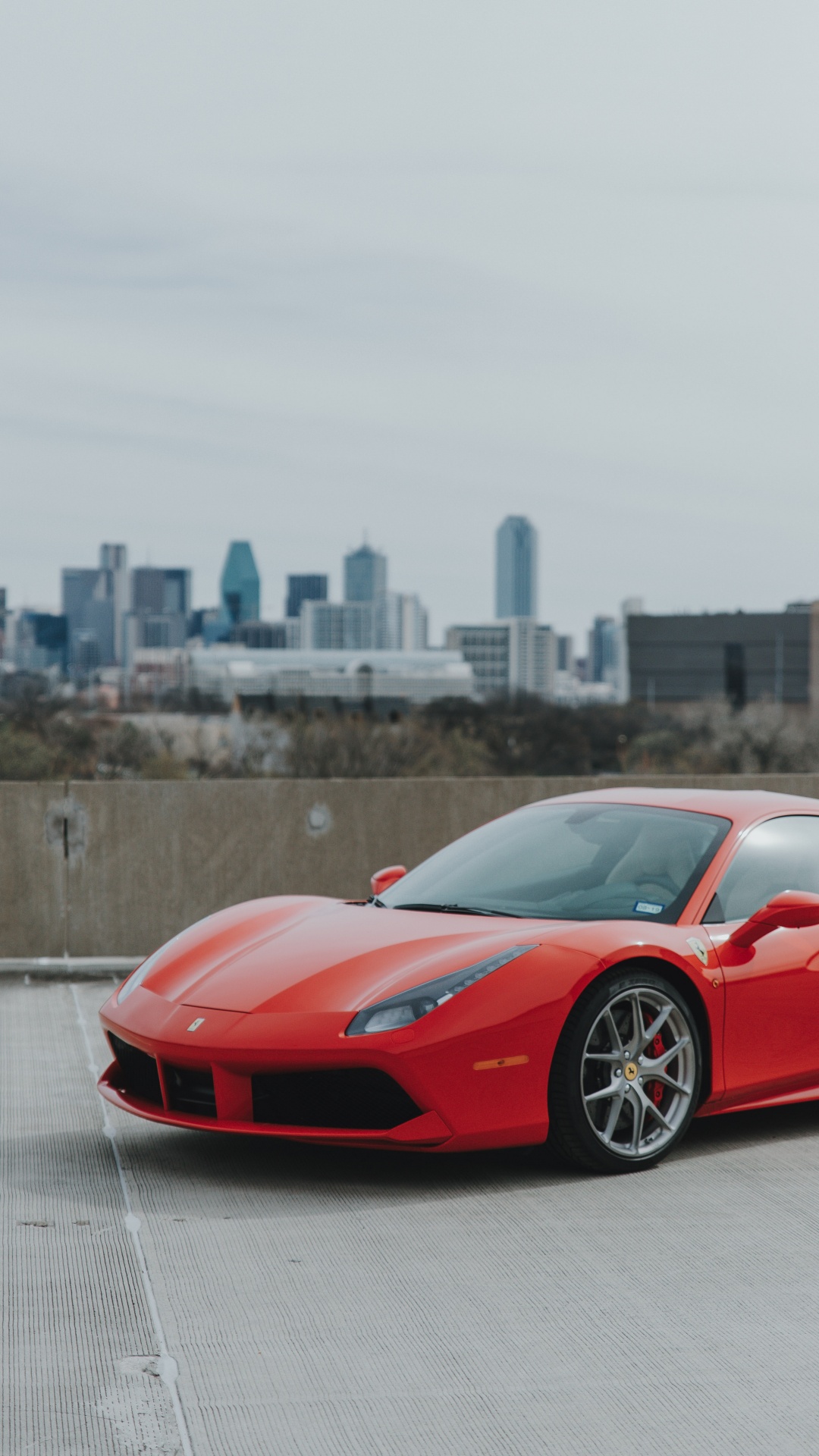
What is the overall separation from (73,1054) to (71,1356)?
3.63m

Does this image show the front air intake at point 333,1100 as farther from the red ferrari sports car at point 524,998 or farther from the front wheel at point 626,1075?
the front wheel at point 626,1075

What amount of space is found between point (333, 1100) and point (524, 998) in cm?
64

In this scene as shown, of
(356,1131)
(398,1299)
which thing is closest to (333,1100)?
(356,1131)

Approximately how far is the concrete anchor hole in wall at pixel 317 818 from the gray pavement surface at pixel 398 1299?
4392mm

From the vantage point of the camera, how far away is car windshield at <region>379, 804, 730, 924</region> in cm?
527

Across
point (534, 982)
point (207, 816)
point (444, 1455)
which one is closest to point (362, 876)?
point (207, 816)

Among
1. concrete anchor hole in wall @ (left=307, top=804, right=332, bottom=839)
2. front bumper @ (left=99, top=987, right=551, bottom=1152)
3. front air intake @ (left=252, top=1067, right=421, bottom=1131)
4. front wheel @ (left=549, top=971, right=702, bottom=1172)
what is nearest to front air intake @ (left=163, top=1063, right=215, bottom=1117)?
front bumper @ (left=99, top=987, right=551, bottom=1152)

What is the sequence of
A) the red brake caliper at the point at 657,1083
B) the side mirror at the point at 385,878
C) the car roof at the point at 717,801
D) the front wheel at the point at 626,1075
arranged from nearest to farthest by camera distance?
the front wheel at the point at 626,1075 < the red brake caliper at the point at 657,1083 < the car roof at the point at 717,801 < the side mirror at the point at 385,878

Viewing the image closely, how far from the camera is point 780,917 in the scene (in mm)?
5109

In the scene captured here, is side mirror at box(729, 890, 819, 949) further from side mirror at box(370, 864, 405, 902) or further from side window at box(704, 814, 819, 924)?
side mirror at box(370, 864, 405, 902)

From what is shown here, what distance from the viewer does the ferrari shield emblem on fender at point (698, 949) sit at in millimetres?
5023

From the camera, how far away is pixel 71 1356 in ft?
10.8

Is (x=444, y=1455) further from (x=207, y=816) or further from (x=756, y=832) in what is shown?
(x=207, y=816)

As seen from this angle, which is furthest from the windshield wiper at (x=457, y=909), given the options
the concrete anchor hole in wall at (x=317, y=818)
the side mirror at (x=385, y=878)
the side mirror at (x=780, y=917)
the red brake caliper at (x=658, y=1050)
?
the concrete anchor hole in wall at (x=317, y=818)
